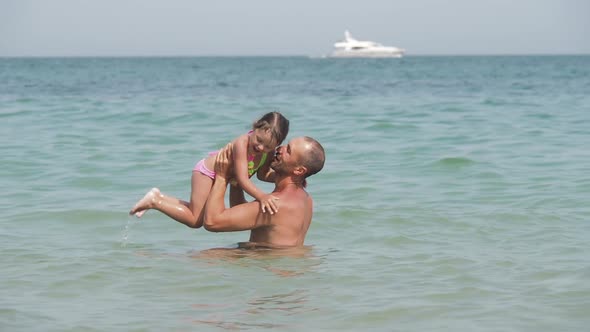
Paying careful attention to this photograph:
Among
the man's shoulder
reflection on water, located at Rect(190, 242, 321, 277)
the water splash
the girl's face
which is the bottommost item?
the water splash

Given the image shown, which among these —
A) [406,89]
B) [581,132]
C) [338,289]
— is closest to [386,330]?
[338,289]

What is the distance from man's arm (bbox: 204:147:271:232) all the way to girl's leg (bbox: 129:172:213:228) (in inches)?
4.2

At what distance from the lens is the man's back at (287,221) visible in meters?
5.91

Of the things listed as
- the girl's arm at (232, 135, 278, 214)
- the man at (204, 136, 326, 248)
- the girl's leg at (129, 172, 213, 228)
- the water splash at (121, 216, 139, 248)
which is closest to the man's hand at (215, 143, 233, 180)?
the man at (204, 136, 326, 248)

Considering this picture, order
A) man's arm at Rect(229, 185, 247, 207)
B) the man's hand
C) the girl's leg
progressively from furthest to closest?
1. man's arm at Rect(229, 185, 247, 207)
2. the girl's leg
3. the man's hand

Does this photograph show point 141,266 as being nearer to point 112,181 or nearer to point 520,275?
point 520,275

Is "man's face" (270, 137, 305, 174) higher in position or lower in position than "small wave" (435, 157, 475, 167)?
higher

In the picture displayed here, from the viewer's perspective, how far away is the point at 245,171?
5719 mm

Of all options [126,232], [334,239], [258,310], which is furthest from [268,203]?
[126,232]

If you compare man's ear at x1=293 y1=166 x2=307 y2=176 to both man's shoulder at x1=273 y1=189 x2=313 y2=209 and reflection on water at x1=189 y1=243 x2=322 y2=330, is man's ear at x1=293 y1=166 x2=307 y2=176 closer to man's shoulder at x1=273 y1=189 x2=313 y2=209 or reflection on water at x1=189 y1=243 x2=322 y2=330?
man's shoulder at x1=273 y1=189 x2=313 y2=209

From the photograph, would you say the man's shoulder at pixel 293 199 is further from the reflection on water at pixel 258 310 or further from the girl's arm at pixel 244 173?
the reflection on water at pixel 258 310

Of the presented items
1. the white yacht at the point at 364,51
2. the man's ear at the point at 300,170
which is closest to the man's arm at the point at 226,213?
the man's ear at the point at 300,170

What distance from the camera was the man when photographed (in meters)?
5.82

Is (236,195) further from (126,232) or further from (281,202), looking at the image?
(126,232)
